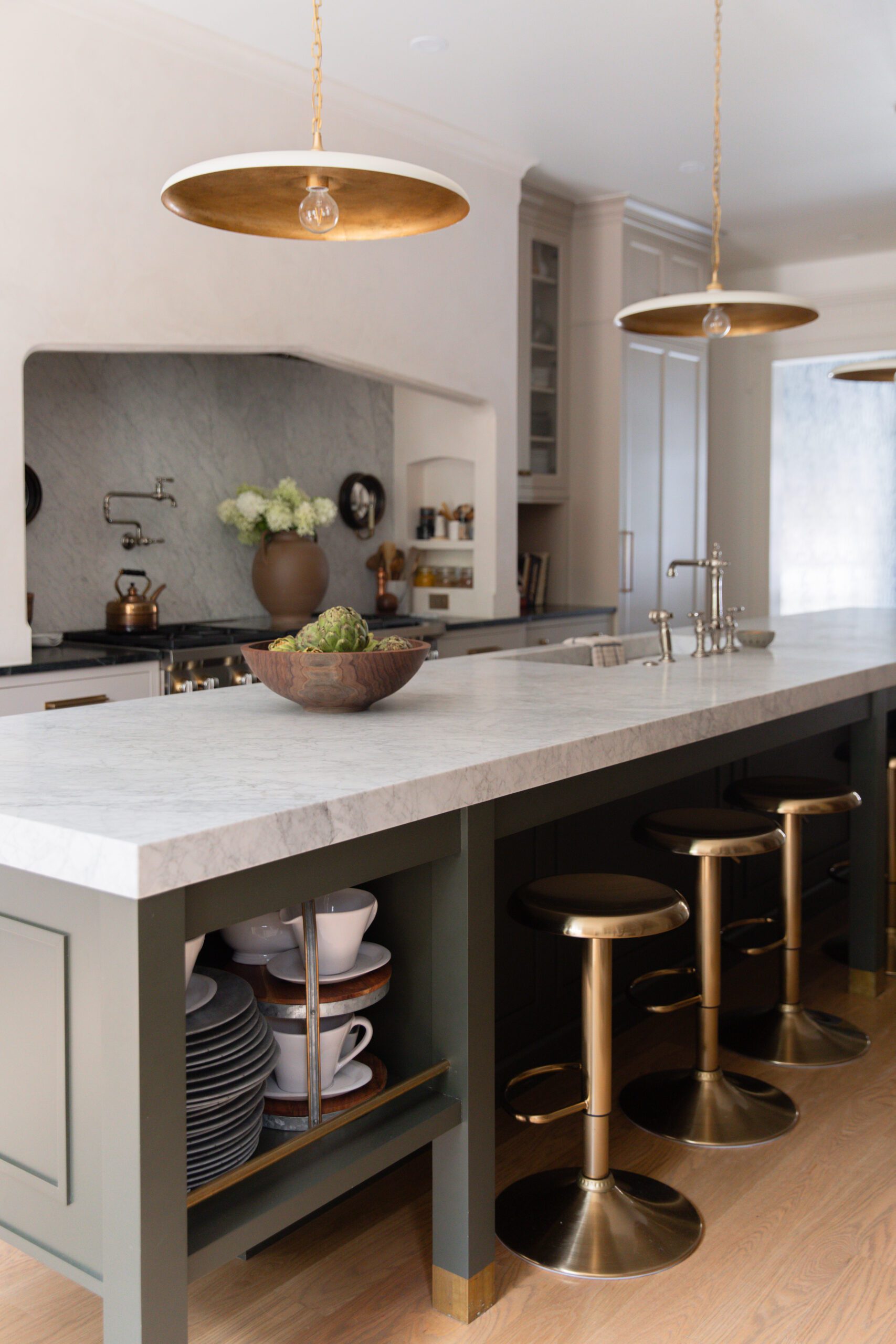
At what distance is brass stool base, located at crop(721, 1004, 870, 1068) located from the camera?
281cm

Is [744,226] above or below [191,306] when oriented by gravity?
above

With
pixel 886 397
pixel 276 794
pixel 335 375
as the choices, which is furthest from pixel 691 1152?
pixel 886 397

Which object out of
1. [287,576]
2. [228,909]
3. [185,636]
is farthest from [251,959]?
[287,576]

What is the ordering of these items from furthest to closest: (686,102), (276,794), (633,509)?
1. (633,509)
2. (686,102)
3. (276,794)

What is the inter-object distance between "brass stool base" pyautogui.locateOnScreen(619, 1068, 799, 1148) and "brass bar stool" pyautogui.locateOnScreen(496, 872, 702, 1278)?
0.27 metres

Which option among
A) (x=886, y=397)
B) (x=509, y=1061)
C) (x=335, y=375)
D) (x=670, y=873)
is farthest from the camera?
(x=886, y=397)

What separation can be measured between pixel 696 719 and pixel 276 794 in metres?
1.06

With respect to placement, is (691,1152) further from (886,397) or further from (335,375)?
(886,397)

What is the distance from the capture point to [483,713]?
229 centimetres

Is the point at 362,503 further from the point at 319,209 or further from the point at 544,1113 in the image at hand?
the point at 544,1113

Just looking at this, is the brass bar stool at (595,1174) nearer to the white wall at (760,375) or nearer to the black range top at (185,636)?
the black range top at (185,636)

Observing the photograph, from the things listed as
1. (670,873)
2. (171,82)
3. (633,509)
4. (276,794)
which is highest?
(171,82)

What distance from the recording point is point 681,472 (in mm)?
6871

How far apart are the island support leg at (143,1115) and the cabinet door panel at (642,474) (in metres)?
5.22
